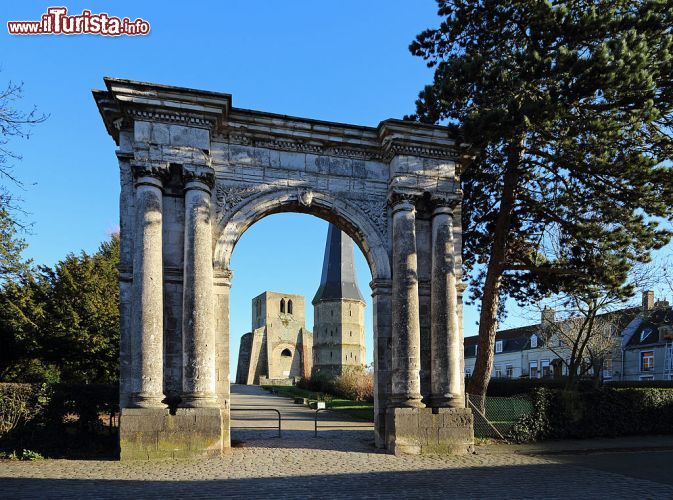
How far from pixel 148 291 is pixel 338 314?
35479mm

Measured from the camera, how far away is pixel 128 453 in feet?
27.2

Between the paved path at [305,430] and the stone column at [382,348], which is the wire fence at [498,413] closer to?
the stone column at [382,348]

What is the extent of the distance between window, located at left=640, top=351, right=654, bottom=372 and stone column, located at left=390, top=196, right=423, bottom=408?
Answer: 29.7 meters

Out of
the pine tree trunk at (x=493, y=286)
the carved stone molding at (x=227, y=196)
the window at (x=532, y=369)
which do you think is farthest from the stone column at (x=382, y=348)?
the window at (x=532, y=369)

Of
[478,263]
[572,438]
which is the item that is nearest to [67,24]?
[478,263]

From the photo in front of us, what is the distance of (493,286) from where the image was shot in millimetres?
12195

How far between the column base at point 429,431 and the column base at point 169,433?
2.99m

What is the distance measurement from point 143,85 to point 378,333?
19.9 ft

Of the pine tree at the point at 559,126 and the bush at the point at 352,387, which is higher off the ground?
the pine tree at the point at 559,126

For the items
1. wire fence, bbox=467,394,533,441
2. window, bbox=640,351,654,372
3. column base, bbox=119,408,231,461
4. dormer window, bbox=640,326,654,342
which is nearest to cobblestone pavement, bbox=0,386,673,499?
column base, bbox=119,408,231,461

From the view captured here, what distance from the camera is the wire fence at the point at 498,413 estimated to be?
36.9 ft

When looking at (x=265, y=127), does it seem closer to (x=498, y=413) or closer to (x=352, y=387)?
(x=498, y=413)

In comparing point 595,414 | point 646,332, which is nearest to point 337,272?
point 646,332

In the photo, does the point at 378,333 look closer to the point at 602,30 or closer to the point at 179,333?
the point at 179,333
